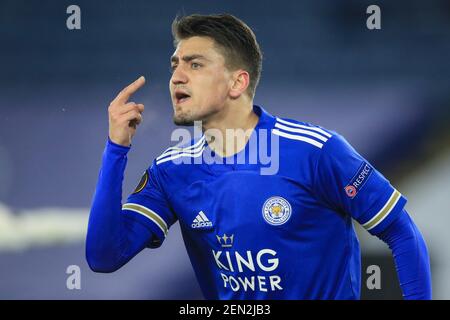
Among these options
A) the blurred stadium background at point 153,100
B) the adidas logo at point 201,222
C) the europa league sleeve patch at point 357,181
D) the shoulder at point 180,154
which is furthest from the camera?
the blurred stadium background at point 153,100

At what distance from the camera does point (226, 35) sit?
2.99m

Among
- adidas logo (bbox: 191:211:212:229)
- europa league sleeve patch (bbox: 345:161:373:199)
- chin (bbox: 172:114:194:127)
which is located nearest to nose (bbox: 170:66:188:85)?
chin (bbox: 172:114:194:127)

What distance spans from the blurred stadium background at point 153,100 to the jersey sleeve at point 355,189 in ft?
5.26

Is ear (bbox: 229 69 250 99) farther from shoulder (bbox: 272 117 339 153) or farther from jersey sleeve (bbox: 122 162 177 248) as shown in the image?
jersey sleeve (bbox: 122 162 177 248)

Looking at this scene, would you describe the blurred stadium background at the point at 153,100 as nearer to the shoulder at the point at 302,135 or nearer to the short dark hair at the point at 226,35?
the short dark hair at the point at 226,35

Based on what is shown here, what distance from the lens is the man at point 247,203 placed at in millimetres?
2727

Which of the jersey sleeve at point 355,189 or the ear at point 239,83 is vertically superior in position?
the ear at point 239,83

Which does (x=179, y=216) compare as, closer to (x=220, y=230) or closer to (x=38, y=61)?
(x=220, y=230)

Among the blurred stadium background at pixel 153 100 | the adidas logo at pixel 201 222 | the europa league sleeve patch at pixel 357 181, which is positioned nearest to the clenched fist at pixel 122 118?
the adidas logo at pixel 201 222

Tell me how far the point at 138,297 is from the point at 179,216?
58.8 inches

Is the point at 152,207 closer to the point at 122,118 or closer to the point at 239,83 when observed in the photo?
the point at 122,118

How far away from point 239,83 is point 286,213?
510 millimetres
